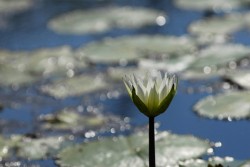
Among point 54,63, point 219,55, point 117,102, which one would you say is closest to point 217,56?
point 219,55

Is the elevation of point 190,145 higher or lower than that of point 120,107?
lower

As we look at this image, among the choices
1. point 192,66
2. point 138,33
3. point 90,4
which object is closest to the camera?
point 192,66

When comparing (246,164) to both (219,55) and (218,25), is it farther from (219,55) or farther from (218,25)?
(218,25)

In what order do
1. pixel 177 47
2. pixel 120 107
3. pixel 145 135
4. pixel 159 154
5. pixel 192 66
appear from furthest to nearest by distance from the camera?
1. pixel 177 47
2. pixel 192 66
3. pixel 120 107
4. pixel 145 135
5. pixel 159 154

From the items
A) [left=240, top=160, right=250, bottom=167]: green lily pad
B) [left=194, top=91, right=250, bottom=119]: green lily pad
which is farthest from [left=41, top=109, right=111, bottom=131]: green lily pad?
[left=240, top=160, right=250, bottom=167]: green lily pad

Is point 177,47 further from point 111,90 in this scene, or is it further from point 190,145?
point 190,145

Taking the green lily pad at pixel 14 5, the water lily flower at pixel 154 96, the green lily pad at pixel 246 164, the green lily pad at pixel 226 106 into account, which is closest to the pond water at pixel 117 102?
the green lily pad at pixel 226 106

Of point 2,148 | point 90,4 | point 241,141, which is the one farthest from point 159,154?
point 90,4
